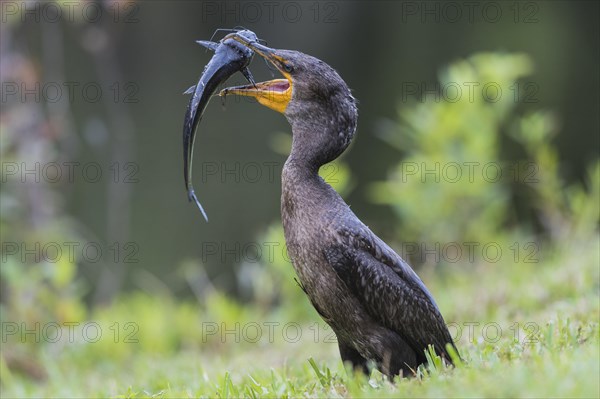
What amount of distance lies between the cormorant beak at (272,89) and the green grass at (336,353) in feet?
3.49

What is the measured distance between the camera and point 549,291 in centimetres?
557

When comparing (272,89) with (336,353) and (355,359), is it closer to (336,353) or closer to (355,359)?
(355,359)

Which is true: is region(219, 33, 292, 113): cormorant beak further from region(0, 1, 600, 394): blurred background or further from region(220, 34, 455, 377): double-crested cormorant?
region(0, 1, 600, 394): blurred background

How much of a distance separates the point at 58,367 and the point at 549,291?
3443mm

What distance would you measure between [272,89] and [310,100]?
167 mm

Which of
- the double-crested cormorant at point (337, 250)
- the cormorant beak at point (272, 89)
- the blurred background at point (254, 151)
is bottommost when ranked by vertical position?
the blurred background at point (254, 151)

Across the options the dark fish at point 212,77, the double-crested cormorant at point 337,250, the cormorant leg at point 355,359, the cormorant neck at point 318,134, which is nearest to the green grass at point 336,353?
the cormorant leg at point 355,359

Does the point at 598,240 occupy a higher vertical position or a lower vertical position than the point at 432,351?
lower

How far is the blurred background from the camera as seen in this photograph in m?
7.11

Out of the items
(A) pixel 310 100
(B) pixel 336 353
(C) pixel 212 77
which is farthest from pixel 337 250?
(B) pixel 336 353

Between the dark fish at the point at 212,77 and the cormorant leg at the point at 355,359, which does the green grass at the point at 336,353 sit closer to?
the cormorant leg at the point at 355,359

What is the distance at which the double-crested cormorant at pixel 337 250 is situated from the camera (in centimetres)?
340

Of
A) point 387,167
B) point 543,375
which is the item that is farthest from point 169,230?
point 543,375

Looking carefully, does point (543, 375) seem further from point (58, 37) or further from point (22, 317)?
point (58, 37)
